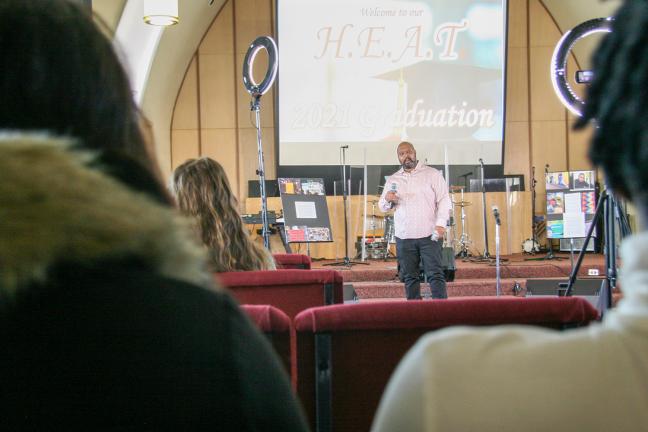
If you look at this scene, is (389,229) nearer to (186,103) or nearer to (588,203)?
(588,203)

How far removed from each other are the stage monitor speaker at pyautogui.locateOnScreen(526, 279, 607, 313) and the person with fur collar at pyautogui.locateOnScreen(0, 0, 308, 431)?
3.94 meters

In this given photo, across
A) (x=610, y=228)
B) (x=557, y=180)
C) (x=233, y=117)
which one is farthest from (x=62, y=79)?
(x=233, y=117)

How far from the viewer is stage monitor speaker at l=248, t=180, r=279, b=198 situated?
36.1 ft

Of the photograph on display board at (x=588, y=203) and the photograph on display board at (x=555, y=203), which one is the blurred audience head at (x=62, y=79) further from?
the photograph on display board at (x=555, y=203)

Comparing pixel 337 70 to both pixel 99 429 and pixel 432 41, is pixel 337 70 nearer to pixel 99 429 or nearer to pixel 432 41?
pixel 432 41

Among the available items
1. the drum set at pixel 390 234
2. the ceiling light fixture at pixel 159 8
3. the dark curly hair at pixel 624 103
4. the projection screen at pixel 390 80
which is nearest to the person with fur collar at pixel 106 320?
the dark curly hair at pixel 624 103

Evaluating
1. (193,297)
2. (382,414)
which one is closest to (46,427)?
(193,297)

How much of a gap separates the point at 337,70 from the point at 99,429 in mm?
10874

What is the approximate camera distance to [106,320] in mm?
653

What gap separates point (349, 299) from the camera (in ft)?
22.8

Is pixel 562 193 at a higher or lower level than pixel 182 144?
lower

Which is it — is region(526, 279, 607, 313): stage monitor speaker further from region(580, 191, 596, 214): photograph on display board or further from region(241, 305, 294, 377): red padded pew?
region(580, 191, 596, 214): photograph on display board

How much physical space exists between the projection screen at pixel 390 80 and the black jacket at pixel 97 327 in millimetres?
10568

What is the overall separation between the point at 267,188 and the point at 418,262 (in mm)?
4827
